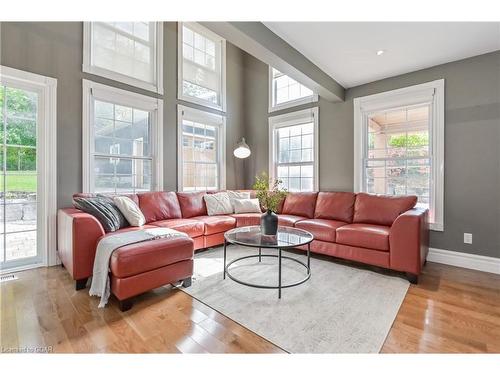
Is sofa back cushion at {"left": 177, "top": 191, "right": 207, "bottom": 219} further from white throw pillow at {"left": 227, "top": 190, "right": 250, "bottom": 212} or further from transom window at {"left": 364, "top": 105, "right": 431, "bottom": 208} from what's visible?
transom window at {"left": 364, "top": 105, "right": 431, "bottom": 208}

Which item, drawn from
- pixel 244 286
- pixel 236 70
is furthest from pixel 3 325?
pixel 236 70

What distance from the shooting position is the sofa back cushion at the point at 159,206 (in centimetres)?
332

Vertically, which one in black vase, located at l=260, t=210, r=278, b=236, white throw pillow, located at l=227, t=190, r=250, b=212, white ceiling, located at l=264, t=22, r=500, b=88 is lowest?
black vase, located at l=260, t=210, r=278, b=236

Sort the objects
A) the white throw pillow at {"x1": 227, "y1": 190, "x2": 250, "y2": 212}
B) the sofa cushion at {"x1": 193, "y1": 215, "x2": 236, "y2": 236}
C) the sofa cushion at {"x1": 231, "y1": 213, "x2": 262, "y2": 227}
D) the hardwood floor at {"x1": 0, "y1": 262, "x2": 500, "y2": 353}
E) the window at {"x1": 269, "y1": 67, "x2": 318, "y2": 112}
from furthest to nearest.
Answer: the window at {"x1": 269, "y1": 67, "x2": 318, "y2": 112}
the white throw pillow at {"x1": 227, "y1": 190, "x2": 250, "y2": 212}
the sofa cushion at {"x1": 231, "y1": 213, "x2": 262, "y2": 227}
the sofa cushion at {"x1": 193, "y1": 215, "x2": 236, "y2": 236}
the hardwood floor at {"x1": 0, "y1": 262, "x2": 500, "y2": 353}

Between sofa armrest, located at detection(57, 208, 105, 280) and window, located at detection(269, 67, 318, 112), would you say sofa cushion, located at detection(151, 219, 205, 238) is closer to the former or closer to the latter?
sofa armrest, located at detection(57, 208, 105, 280)

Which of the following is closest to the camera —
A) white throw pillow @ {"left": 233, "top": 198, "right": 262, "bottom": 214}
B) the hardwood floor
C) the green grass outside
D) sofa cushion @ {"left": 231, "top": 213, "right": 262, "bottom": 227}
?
the hardwood floor

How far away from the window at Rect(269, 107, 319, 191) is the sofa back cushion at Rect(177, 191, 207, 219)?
157 cm

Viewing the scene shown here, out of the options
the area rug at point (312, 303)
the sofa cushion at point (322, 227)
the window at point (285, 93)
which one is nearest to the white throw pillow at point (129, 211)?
the area rug at point (312, 303)

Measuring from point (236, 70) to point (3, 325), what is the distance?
505cm

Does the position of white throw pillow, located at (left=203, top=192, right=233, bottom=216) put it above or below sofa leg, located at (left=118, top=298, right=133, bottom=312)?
above

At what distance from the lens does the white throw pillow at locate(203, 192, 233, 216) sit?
3.96 metres

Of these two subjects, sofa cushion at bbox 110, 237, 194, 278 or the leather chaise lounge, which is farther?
the leather chaise lounge

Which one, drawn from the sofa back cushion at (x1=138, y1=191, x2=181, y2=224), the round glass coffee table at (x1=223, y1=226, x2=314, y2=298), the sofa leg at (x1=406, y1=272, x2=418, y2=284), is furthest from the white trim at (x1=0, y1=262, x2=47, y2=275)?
the sofa leg at (x1=406, y1=272, x2=418, y2=284)

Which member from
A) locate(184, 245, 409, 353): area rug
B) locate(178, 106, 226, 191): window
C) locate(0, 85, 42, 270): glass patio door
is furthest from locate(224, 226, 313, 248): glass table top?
locate(0, 85, 42, 270): glass patio door
